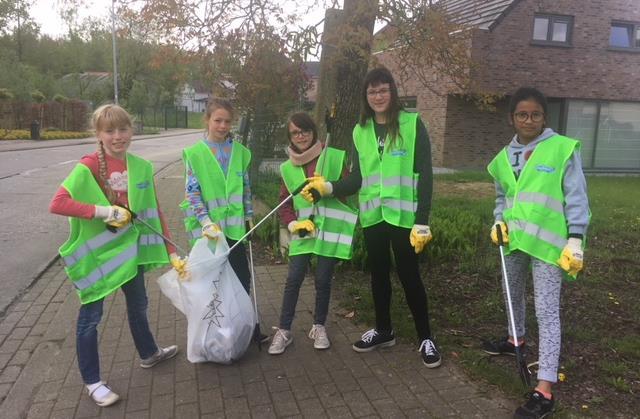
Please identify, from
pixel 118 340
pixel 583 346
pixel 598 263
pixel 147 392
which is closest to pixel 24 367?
pixel 118 340

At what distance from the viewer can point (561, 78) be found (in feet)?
55.7

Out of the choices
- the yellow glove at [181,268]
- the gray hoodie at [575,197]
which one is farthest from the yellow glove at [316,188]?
the gray hoodie at [575,197]

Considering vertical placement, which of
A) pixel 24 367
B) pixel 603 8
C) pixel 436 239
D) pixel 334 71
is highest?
pixel 603 8

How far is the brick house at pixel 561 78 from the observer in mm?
16125

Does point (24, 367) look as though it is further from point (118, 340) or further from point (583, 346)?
point (583, 346)

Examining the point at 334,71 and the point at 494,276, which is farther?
the point at 334,71

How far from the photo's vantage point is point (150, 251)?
10.9 ft

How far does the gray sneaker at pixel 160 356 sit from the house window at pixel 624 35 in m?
18.4

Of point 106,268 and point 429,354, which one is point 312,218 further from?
point 106,268

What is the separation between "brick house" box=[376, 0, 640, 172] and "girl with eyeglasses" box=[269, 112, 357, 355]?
42.7 ft

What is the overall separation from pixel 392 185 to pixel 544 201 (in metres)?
0.91

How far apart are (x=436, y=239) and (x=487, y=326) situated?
170cm

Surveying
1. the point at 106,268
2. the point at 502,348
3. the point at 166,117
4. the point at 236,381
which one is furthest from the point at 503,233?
the point at 166,117

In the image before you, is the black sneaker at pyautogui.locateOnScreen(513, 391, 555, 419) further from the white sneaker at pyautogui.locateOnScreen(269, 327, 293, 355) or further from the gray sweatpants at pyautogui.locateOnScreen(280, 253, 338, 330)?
the white sneaker at pyautogui.locateOnScreen(269, 327, 293, 355)
